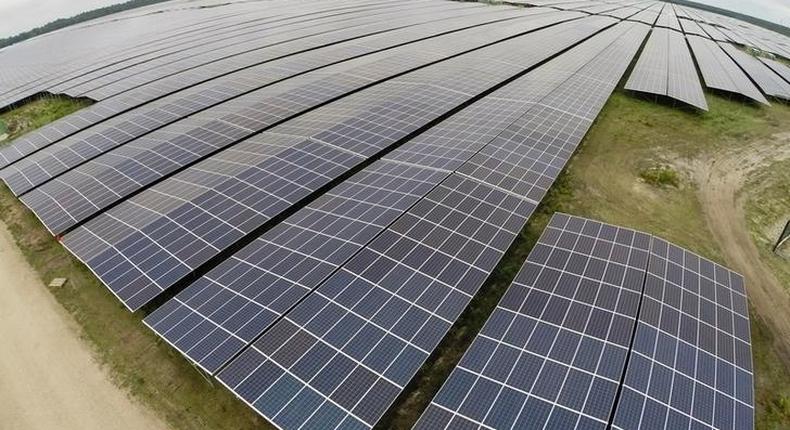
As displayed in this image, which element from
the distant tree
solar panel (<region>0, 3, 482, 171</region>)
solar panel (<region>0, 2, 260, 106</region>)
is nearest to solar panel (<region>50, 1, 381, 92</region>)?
solar panel (<region>0, 2, 260, 106</region>)

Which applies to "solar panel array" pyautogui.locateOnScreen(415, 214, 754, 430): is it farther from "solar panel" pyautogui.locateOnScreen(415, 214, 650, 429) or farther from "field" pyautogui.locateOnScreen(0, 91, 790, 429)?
A: "field" pyautogui.locateOnScreen(0, 91, 790, 429)

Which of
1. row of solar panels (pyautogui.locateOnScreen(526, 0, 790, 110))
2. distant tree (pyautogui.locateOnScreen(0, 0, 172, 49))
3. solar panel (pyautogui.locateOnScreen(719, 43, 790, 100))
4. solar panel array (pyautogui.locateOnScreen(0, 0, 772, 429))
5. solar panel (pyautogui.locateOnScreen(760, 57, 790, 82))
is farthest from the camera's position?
distant tree (pyautogui.locateOnScreen(0, 0, 172, 49))

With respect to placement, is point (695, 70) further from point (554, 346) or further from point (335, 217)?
point (335, 217)

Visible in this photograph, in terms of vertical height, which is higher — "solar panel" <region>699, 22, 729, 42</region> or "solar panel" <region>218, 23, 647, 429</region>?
"solar panel" <region>699, 22, 729, 42</region>

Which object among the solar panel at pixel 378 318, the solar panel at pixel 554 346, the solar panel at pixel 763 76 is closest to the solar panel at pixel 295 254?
the solar panel at pixel 378 318

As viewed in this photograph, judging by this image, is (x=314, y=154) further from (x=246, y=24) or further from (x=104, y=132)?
(x=246, y=24)

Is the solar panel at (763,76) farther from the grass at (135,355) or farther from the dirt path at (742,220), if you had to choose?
the grass at (135,355)

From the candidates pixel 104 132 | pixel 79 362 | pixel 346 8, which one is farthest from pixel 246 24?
pixel 79 362
